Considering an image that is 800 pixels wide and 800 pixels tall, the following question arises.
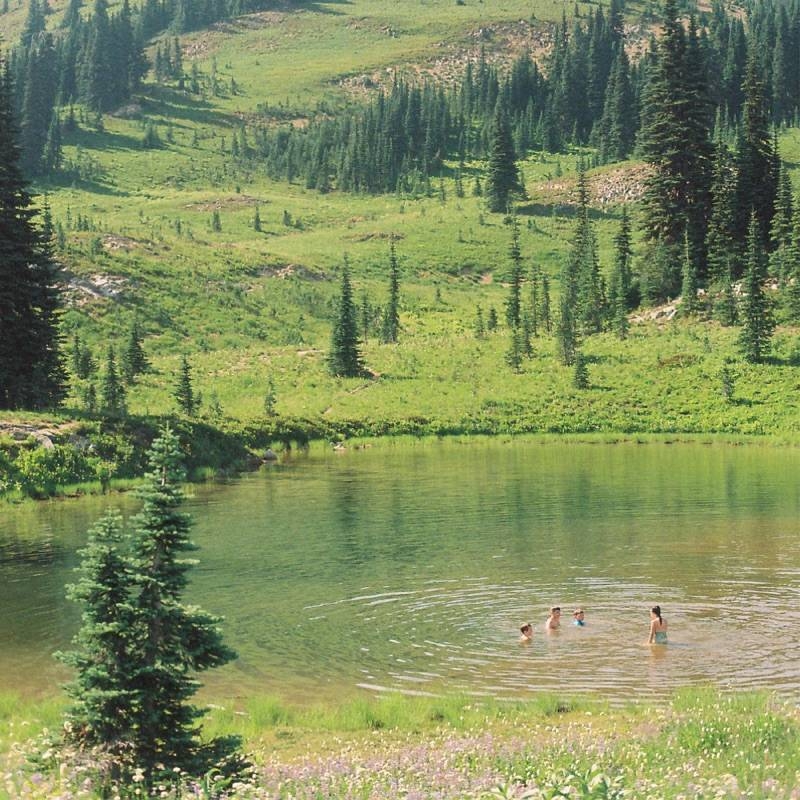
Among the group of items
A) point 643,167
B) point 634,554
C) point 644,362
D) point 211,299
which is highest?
point 643,167

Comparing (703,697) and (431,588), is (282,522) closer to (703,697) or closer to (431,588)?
(431,588)

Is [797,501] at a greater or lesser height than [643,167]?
lesser

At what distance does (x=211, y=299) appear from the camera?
10325 centimetres

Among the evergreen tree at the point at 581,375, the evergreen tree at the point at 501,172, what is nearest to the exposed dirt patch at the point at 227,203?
the evergreen tree at the point at 501,172

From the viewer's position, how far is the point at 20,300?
1980 inches

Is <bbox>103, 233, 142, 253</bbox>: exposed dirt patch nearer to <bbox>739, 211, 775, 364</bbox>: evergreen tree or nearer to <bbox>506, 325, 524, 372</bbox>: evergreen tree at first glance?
<bbox>506, 325, 524, 372</bbox>: evergreen tree

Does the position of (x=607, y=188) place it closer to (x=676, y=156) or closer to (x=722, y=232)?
(x=676, y=156)

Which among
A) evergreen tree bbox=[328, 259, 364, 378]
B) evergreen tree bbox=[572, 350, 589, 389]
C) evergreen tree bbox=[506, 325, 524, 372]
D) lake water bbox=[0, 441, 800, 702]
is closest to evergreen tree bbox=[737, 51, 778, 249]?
evergreen tree bbox=[506, 325, 524, 372]

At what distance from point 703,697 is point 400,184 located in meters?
160

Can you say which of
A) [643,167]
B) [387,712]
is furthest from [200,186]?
[387,712]

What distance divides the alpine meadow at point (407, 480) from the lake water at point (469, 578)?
16 centimetres

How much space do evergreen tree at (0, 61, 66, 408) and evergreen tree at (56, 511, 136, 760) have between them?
3776cm

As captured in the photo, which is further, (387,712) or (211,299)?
(211,299)

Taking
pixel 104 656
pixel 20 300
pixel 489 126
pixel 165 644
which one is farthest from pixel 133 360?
pixel 489 126
